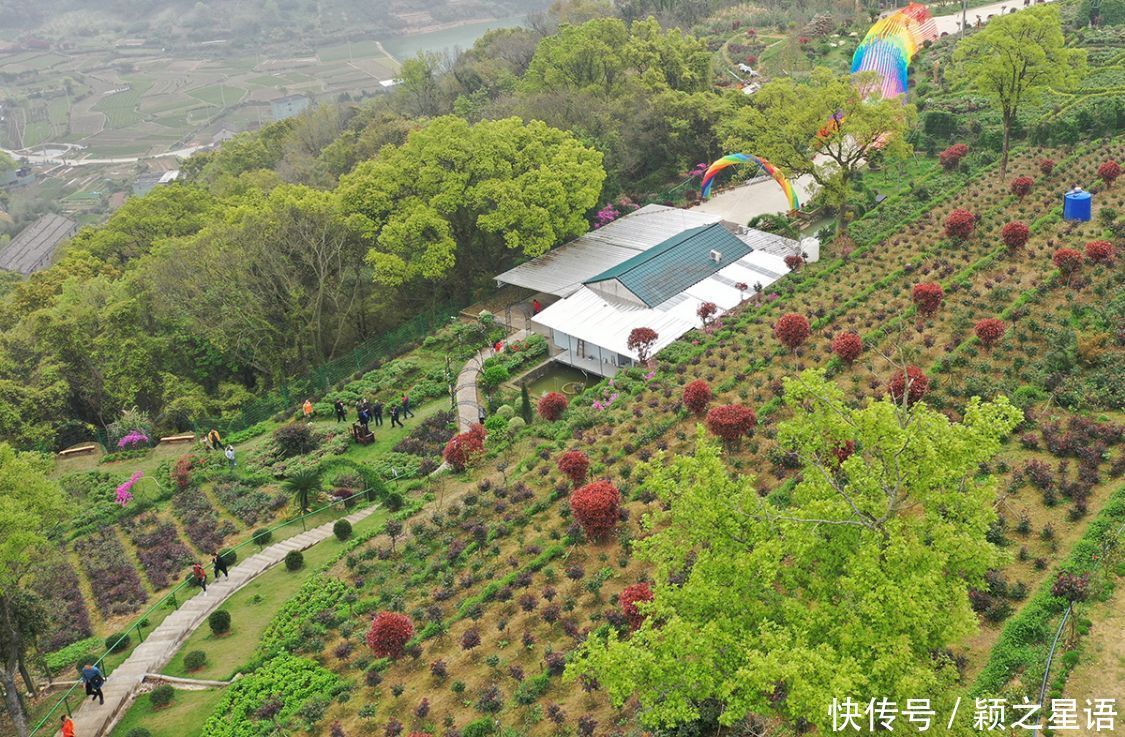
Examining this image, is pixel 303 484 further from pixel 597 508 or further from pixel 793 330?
pixel 793 330

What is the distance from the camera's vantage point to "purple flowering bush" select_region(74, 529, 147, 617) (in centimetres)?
2491

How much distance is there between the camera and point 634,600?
16.8m

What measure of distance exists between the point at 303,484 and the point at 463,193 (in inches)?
751

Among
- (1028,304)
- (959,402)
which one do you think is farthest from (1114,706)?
(1028,304)

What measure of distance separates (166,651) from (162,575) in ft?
15.2

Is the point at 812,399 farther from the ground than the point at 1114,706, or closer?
farther from the ground

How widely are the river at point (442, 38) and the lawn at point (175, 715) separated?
170m

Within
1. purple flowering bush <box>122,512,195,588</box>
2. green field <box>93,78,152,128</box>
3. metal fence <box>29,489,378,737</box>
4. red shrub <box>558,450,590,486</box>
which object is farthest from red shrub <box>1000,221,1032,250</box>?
green field <box>93,78,152,128</box>

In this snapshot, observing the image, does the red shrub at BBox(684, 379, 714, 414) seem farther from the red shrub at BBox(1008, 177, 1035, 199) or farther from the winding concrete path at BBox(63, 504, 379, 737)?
the red shrub at BBox(1008, 177, 1035, 199)

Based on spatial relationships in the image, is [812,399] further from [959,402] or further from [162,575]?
[162,575]

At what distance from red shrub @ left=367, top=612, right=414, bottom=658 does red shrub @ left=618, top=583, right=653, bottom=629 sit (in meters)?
4.97

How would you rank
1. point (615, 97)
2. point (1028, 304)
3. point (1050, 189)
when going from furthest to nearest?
point (615, 97) → point (1050, 189) → point (1028, 304)

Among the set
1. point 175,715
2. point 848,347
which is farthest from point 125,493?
point 848,347

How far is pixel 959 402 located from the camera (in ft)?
71.7
